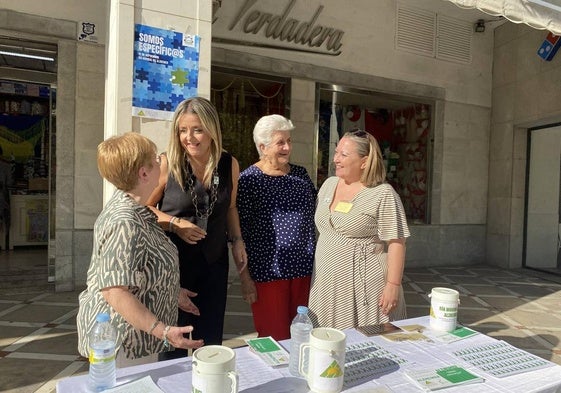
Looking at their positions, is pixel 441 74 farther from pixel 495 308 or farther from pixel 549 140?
pixel 495 308

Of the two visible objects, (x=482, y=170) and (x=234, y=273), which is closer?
(x=234, y=273)

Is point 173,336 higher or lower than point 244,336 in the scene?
Result: higher

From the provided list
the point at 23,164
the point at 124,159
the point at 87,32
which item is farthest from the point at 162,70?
the point at 23,164

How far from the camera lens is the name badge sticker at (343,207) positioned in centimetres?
208

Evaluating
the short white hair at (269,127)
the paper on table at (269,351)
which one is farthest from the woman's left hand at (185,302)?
the short white hair at (269,127)

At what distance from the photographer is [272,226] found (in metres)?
2.22

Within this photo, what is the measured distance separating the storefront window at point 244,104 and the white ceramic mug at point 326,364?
182 inches

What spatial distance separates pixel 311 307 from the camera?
216 centimetres

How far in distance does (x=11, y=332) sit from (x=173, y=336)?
2984 millimetres

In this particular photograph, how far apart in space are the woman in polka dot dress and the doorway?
618 cm

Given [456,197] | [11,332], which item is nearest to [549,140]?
[456,197]

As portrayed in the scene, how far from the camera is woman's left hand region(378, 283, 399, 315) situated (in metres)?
2.03

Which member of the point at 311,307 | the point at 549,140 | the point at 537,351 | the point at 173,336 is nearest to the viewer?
the point at 173,336

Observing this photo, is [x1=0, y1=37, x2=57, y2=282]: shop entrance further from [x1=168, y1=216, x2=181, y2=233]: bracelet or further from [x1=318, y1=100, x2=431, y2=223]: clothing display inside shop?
[x1=318, y1=100, x2=431, y2=223]: clothing display inside shop
